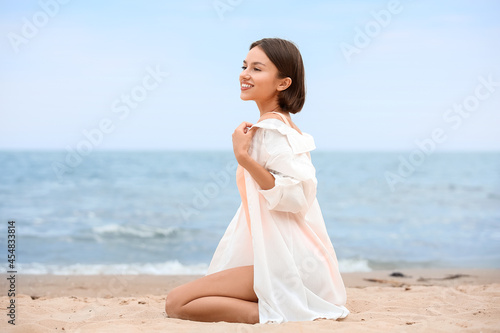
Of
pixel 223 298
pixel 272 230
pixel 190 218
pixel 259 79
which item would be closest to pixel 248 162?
pixel 272 230

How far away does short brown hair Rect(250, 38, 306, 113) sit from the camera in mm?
3400

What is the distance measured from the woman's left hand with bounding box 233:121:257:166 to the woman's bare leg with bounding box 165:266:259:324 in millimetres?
721

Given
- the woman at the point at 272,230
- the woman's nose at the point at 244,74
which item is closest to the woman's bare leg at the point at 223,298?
the woman at the point at 272,230

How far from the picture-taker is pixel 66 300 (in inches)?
183

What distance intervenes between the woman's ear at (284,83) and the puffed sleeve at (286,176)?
36cm

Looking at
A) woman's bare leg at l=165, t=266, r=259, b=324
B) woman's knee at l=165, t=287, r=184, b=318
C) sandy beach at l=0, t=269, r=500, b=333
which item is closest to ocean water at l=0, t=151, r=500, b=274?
sandy beach at l=0, t=269, r=500, b=333

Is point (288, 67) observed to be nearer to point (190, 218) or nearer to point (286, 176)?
point (286, 176)

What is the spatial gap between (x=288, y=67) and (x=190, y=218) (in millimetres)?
10014

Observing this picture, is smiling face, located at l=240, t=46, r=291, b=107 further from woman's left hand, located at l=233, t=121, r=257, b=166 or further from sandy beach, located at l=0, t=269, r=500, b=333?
sandy beach, located at l=0, t=269, r=500, b=333

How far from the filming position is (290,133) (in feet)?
10.6

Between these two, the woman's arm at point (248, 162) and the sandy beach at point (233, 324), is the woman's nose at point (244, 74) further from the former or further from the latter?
the sandy beach at point (233, 324)

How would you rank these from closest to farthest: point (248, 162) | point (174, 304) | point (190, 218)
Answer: point (248, 162)
point (174, 304)
point (190, 218)

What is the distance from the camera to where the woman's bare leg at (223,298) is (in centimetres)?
328

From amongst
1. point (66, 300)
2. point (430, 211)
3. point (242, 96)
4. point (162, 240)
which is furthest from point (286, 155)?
point (430, 211)
